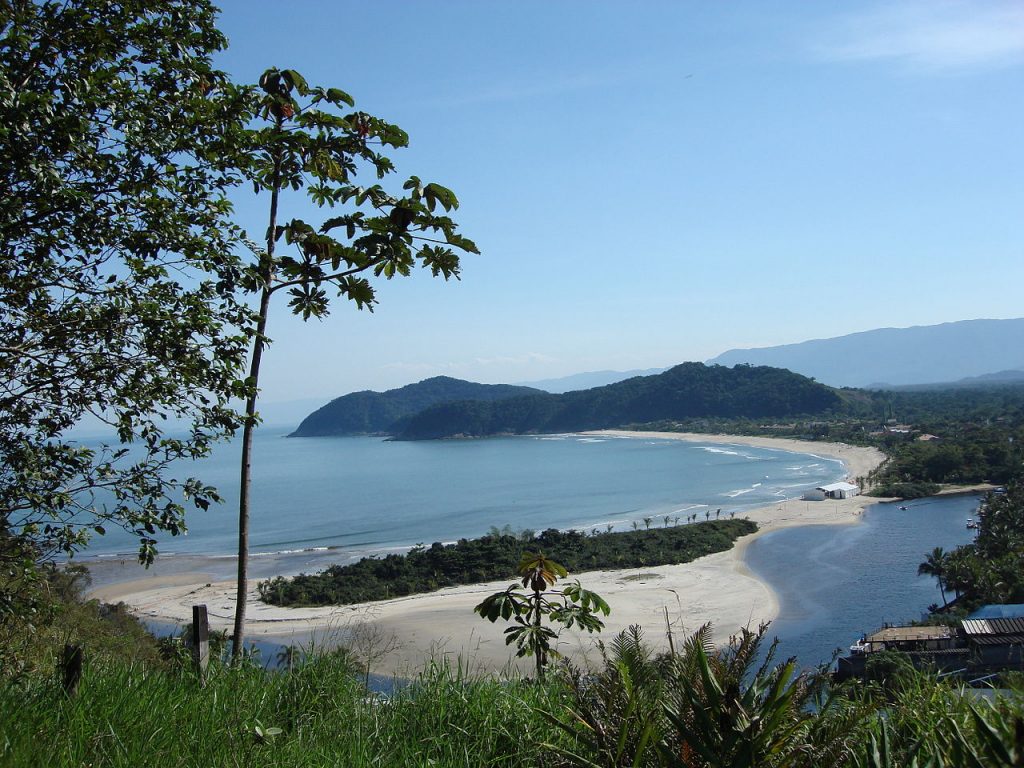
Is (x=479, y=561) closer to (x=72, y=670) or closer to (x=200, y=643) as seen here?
(x=200, y=643)

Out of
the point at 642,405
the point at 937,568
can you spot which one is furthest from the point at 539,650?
the point at 642,405

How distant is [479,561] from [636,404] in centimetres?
10249

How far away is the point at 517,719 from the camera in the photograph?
2.94 metres

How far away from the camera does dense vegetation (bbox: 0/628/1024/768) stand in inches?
79.8

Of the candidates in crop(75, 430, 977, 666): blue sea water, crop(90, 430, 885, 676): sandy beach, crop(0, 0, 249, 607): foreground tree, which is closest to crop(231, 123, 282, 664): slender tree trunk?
crop(0, 0, 249, 607): foreground tree

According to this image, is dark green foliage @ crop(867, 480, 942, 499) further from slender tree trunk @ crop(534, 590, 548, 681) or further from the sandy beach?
slender tree trunk @ crop(534, 590, 548, 681)

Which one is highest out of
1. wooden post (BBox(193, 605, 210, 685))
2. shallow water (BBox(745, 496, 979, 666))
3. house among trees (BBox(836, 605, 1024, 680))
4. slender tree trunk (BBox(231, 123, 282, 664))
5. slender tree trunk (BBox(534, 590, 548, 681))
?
slender tree trunk (BBox(231, 123, 282, 664))

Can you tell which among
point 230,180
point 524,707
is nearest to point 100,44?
point 230,180

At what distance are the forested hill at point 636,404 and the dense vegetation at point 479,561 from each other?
8452 centimetres

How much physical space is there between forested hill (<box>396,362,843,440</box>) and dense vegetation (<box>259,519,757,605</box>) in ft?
277

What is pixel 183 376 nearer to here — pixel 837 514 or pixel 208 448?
pixel 208 448

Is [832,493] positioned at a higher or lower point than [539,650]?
lower

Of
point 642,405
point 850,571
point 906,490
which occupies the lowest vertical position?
point 850,571

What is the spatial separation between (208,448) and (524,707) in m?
1.67
